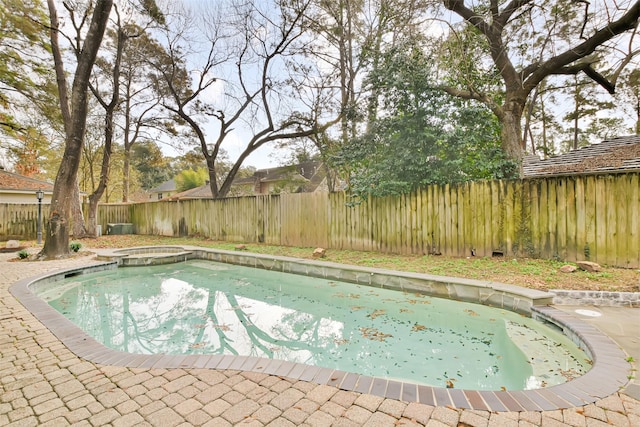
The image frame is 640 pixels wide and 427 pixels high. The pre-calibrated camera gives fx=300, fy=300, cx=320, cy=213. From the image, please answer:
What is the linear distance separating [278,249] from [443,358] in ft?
19.4

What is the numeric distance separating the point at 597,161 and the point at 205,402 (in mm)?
7867

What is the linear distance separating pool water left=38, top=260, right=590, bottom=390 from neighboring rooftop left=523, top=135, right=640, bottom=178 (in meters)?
3.69

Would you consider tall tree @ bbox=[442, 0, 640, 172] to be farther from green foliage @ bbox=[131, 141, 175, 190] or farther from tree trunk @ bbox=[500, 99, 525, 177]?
green foliage @ bbox=[131, 141, 175, 190]

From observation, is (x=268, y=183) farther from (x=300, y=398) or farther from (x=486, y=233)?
(x=300, y=398)

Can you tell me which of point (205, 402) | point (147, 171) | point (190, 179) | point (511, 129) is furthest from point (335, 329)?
point (147, 171)

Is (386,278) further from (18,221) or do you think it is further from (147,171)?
(147,171)

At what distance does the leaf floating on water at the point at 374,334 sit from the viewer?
10.4ft

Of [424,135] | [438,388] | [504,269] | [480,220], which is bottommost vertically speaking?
[438,388]

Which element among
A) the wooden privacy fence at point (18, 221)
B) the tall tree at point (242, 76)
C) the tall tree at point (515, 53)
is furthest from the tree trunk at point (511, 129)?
the wooden privacy fence at point (18, 221)

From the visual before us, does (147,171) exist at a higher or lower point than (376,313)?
higher

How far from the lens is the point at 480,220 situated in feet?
19.0

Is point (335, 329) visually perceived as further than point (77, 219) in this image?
No

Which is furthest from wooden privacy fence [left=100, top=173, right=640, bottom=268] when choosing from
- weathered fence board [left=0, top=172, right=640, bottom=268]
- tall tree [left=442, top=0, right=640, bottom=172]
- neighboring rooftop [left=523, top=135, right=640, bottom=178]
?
tall tree [left=442, top=0, right=640, bottom=172]

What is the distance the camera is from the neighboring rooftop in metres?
5.20
